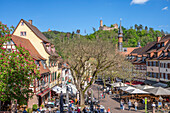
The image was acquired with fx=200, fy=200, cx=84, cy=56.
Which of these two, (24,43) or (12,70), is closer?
(12,70)

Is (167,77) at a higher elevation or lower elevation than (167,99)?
higher

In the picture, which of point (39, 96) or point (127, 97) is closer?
point (39, 96)

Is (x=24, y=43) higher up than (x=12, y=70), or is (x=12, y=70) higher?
(x=24, y=43)

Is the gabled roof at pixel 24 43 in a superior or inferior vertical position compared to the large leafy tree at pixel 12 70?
superior

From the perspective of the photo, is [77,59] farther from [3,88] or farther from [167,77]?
[167,77]

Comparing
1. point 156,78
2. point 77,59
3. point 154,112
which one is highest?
point 77,59

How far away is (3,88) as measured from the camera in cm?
1487

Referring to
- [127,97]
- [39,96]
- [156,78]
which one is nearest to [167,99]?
[127,97]

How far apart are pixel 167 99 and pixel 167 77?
8.15 metres

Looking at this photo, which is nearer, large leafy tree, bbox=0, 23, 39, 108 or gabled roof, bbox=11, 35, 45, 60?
large leafy tree, bbox=0, 23, 39, 108

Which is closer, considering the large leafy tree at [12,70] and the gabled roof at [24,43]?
the large leafy tree at [12,70]

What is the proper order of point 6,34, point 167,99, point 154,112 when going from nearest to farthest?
point 6,34 < point 154,112 < point 167,99

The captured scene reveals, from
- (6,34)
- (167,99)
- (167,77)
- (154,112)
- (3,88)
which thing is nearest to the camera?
(3,88)

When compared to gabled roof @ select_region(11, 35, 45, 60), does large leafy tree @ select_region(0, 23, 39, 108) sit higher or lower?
lower
